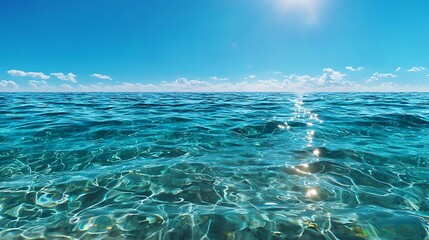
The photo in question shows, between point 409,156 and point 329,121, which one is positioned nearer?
point 409,156

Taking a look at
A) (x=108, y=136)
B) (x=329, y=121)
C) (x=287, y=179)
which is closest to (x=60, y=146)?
(x=108, y=136)

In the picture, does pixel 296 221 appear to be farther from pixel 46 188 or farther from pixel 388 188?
pixel 46 188

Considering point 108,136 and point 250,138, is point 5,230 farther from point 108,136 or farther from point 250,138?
point 250,138

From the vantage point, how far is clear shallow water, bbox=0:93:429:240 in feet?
12.8

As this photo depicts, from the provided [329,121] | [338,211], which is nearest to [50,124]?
[338,211]

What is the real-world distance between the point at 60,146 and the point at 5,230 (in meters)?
5.05

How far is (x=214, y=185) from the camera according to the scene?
17.7ft

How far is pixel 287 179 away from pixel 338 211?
1496mm

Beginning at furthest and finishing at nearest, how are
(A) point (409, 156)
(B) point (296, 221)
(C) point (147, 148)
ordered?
(C) point (147, 148) → (A) point (409, 156) → (B) point (296, 221)

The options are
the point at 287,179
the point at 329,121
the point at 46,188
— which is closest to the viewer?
the point at 46,188

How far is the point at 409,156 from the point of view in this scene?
23.7 ft

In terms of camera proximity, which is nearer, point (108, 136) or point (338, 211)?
point (338, 211)

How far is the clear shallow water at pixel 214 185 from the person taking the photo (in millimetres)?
3887

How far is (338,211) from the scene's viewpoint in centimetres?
432
